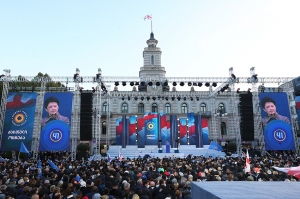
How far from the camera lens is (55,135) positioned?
29234 millimetres

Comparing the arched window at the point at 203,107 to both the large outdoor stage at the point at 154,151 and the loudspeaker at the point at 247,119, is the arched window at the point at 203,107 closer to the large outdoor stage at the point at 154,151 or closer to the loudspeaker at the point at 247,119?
the large outdoor stage at the point at 154,151

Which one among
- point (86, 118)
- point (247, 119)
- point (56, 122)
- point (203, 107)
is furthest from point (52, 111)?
point (203, 107)

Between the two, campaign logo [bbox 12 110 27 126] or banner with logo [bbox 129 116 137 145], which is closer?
campaign logo [bbox 12 110 27 126]

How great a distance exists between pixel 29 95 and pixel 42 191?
2654 centimetres

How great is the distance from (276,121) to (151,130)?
1883 centimetres

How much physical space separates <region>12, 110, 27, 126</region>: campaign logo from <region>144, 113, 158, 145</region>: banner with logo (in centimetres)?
1850

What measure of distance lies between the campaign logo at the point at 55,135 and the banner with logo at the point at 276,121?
26.2 meters

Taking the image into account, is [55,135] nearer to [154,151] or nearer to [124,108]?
[154,151]

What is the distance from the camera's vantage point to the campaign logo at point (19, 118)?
30.1m

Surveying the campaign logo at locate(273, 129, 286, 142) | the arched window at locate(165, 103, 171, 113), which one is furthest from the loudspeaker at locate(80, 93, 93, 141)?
the arched window at locate(165, 103, 171, 113)

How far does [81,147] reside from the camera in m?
43.0

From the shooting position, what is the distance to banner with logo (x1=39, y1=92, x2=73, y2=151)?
28922 millimetres

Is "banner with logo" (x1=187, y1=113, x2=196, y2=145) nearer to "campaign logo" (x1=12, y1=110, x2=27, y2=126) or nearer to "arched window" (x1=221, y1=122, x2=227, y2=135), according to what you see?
"arched window" (x1=221, y1=122, x2=227, y2=135)

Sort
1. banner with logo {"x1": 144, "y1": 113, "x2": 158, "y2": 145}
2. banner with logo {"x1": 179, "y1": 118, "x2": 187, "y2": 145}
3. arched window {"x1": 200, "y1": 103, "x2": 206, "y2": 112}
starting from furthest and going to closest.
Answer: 1. arched window {"x1": 200, "y1": 103, "x2": 206, "y2": 112}
2. banner with logo {"x1": 179, "y1": 118, "x2": 187, "y2": 145}
3. banner with logo {"x1": 144, "y1": 113, "x2": 158, "y2": 145}
